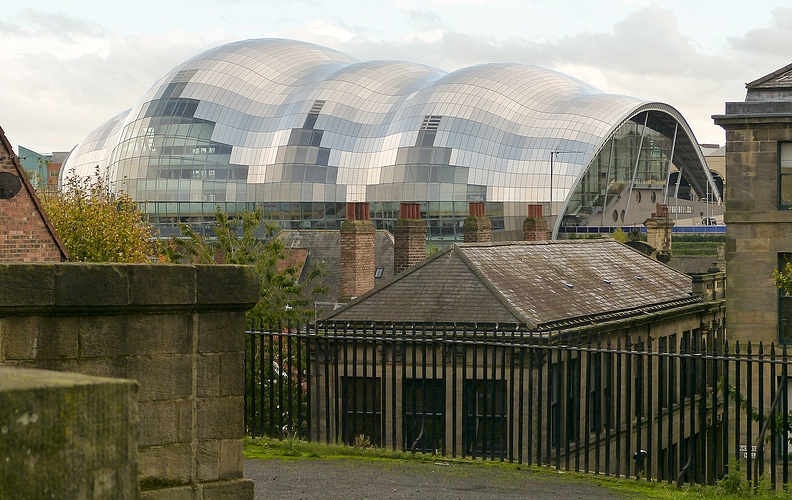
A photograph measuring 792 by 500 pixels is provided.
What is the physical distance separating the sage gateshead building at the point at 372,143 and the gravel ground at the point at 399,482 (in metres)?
67.8

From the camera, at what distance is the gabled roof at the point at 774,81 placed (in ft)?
84.0

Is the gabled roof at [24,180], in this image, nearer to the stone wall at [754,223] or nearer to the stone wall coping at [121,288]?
the stone wall at [754,223]

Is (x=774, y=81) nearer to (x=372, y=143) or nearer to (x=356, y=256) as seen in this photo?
(x=356, y=256)

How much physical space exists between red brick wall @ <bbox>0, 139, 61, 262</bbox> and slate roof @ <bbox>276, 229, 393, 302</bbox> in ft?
61.7

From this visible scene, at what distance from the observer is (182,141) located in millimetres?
85812

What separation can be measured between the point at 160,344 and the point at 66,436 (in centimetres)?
414

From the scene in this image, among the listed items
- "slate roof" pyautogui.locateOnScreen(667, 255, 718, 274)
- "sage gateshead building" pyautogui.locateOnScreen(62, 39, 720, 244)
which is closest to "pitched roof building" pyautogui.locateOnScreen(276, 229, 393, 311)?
"slate roof" pyautogui.locateOnScreen(667, 255, 718, 274)

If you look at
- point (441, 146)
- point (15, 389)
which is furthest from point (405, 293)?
point (441, 146)

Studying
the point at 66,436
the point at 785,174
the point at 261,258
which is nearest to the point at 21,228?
the point at 261,258

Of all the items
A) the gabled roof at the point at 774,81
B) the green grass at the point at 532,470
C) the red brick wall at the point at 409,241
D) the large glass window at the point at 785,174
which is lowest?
the green grass at the point at 532,470

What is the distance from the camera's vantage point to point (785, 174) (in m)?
24.8

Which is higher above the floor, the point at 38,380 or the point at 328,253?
the point at 328,253

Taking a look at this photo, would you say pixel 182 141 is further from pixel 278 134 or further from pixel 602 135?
pixel 602 135

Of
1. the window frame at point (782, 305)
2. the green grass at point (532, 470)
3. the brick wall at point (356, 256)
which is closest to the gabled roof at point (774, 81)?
the window frame at point (782, 305)
